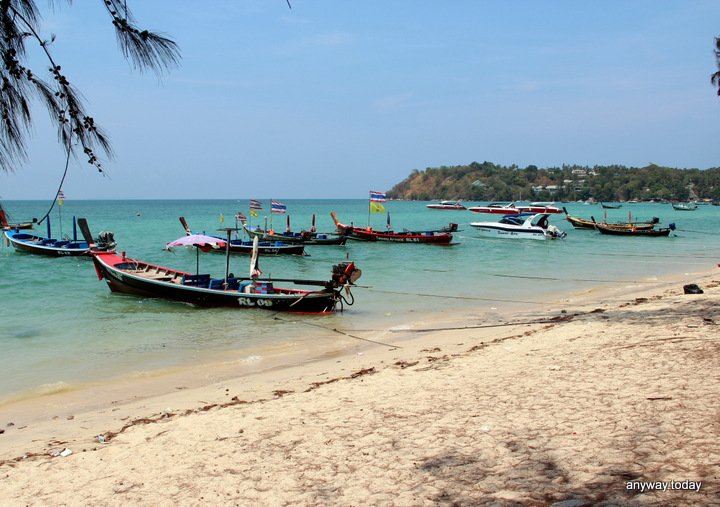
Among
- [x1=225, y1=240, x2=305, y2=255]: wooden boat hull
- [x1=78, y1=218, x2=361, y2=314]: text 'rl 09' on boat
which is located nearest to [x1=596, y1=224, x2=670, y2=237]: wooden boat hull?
[x1=225, y1=240, x2=305, y2=255]: wooden boat hull

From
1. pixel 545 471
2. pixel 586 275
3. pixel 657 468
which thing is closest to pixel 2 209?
pixel 545 471

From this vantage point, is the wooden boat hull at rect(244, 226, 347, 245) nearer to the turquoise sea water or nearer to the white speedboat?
the turquoise sea water

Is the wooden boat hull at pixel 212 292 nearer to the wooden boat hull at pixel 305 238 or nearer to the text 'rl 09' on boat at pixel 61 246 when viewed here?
the text 'rl 09' on boat at pixel 61 246

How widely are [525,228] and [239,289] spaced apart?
33322 millimetres

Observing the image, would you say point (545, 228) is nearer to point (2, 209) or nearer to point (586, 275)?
point (586, 275)

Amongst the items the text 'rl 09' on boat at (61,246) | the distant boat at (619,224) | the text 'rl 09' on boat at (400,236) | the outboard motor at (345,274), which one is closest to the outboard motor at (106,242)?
the text 'rl 09' on boat at (61,246)

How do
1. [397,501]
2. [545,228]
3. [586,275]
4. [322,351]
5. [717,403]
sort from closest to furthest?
[397,501]
[717,403]
[322,351]
[586,275]
[545,228]

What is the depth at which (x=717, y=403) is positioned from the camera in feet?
17.5

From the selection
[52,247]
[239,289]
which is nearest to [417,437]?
[239,289]

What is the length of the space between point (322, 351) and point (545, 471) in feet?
23.6

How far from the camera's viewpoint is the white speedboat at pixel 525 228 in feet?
140

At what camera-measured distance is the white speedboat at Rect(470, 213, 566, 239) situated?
4275 cm

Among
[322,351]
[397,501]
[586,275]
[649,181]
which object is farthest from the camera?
[649,181]

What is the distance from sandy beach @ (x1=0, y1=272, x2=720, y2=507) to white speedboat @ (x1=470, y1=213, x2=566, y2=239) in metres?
35.2
